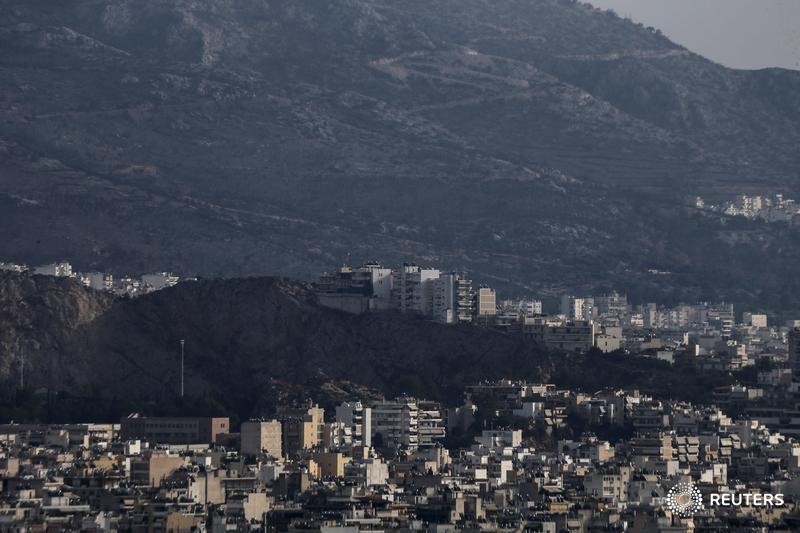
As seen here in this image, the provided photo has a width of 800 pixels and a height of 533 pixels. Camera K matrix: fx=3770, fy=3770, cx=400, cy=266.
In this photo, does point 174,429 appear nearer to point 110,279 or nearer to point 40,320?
point 40,320

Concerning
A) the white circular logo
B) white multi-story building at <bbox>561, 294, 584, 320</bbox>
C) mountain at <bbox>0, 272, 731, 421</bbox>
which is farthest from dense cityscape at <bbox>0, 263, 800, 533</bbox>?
white multi-story building at <bbox>561, 294, 584, 320</bbox>

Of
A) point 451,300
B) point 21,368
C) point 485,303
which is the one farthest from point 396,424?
point 485,303

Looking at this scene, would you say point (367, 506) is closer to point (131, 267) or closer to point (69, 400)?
point (69, 400)

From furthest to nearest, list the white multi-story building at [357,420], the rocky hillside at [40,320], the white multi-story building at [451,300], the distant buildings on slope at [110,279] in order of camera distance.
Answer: the distant buildings on slope at [110,279], the white multi-story building at [451,300], the rocky hillside at [40,320], the white multi-story building at [357,420]

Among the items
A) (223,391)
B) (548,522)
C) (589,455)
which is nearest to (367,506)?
(548,522)

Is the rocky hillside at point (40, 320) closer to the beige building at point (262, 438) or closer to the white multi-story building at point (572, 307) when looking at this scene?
the beige building at point (262, 438)

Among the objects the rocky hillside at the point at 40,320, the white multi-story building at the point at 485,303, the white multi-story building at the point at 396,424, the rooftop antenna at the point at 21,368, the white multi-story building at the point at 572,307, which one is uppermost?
the white multi-story building at the point at 572,307

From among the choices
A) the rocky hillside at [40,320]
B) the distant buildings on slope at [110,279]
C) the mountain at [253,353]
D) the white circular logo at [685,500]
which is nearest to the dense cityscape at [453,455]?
the white circular logo at [685,500]
